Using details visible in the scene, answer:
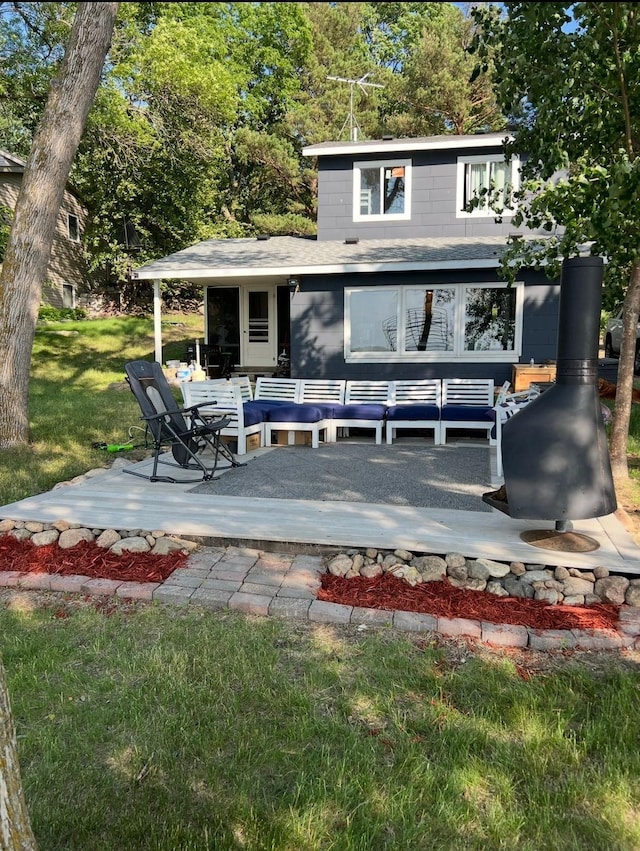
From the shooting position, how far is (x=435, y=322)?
1073 centimetres

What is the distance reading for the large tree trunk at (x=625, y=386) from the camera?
5641 mm

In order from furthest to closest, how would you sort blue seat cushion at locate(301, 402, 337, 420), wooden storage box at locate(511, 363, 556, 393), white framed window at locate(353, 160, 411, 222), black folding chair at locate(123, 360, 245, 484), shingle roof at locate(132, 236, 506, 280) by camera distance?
white framed window at locate(353, 160, 411, 222) → shingle roof at locate(132, 236, 506, 280) → wooden storage box at locate(511, 363, 556, 393) → blue seat cushion at locate(301, 402, 337, 420) → black folding chair at locate(123, 360, 245, 484)

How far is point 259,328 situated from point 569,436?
12.0 m

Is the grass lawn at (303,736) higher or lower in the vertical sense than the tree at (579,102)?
lower

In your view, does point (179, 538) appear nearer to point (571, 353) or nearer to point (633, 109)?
point (571, 353)

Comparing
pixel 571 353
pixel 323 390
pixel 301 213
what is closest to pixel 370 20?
pixel 301 213

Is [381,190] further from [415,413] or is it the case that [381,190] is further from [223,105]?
[223,105]

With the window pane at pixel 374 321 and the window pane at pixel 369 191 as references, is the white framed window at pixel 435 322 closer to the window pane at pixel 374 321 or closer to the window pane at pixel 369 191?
the window pane at pixel 374 321

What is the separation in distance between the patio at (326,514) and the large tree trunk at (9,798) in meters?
2.72

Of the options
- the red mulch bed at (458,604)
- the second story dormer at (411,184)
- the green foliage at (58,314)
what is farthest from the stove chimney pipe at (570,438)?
the green foliage at (58,314)

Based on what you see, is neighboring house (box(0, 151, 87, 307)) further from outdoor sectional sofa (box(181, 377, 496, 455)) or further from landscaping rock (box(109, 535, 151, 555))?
landscaping rock (box(109, 535, 151, 555))

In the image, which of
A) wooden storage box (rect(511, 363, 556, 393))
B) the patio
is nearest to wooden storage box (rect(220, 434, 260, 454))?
the patio

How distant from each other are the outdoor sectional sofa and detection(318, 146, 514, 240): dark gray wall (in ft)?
14.9

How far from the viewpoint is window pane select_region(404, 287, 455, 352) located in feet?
34.9
